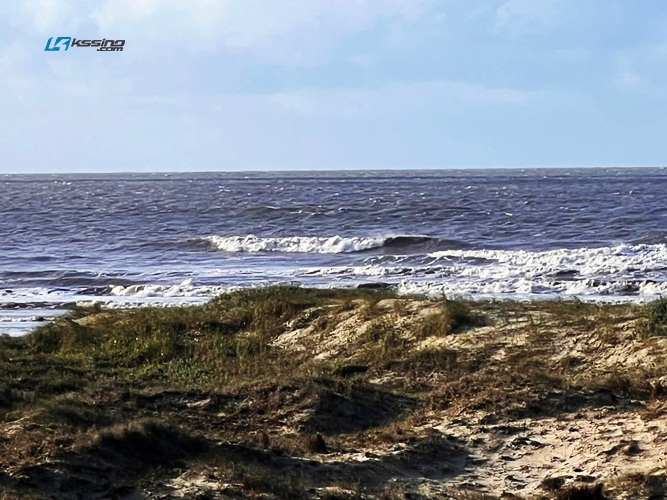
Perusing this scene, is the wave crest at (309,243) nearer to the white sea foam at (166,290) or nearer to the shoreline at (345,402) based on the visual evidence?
the white sea foam at (166,290)

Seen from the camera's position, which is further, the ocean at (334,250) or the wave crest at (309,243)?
the wave crest at (309,243)

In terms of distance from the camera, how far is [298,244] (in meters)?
42.2

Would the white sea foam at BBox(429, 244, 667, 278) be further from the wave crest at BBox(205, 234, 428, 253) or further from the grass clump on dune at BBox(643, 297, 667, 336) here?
the grass clump on dune at BBox(643, 297, 667, 336)

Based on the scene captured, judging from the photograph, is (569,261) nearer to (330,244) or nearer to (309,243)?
(330,244)

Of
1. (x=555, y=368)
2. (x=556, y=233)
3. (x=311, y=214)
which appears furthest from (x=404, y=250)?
(x=555, y=368)

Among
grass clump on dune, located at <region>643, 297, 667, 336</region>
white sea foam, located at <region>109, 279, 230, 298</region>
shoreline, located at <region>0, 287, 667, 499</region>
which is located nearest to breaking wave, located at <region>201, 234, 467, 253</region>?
white sea foam, located at <region>109, 279, 230, 298</region>

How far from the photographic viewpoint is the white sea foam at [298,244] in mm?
40469

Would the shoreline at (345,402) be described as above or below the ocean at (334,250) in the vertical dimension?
above

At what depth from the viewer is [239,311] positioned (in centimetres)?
1619

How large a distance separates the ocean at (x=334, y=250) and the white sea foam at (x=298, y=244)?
0.28ft

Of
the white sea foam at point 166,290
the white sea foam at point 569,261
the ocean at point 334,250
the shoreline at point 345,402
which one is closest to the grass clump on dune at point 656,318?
the shoreline at point 345,402

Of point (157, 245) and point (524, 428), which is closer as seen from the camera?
point (524, 428)

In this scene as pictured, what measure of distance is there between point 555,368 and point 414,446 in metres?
3.32

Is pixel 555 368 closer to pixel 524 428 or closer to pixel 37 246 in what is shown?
pixel 524 428
